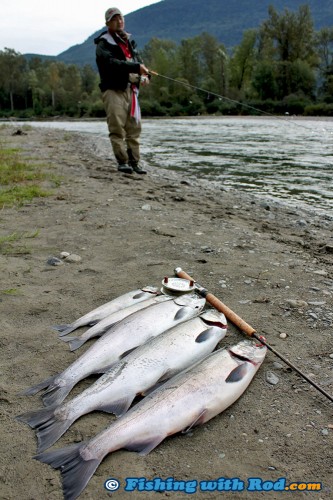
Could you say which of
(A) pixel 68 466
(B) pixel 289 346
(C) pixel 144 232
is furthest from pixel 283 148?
(A) pixel 68 466

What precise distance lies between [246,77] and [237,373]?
276ft

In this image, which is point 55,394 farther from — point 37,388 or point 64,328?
point 64,328

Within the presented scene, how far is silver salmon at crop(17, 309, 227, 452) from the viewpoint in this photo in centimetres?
243

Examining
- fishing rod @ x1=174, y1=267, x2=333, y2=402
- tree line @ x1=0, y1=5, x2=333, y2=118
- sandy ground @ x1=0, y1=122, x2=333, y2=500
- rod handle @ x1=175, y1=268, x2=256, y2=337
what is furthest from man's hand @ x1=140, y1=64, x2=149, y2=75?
tree line @ x1=0, y1=5, x2=333, y2=118

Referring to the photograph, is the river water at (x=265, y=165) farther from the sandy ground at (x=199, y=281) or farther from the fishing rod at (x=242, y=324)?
the fishing rod at (x=242, y=324)

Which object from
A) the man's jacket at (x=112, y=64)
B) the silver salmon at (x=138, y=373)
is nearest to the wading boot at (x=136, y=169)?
the man's jacket at (x=112, y=64)

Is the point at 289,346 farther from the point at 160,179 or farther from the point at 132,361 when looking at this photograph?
the point at 160,179

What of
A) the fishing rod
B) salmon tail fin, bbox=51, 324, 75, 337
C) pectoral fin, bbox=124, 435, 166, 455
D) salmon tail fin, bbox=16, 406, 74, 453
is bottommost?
pectoral fin, bbox=124, 435, 166, 455

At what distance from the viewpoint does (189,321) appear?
3174mm

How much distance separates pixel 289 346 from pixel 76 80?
11995 centimetres

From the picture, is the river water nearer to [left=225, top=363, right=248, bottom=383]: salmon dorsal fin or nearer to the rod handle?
the rod handle

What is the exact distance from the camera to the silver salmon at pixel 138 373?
2.43 meters

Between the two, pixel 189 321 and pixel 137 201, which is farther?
pixel 137 201

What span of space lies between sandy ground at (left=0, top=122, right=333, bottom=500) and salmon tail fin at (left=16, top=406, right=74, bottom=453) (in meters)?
0.05
